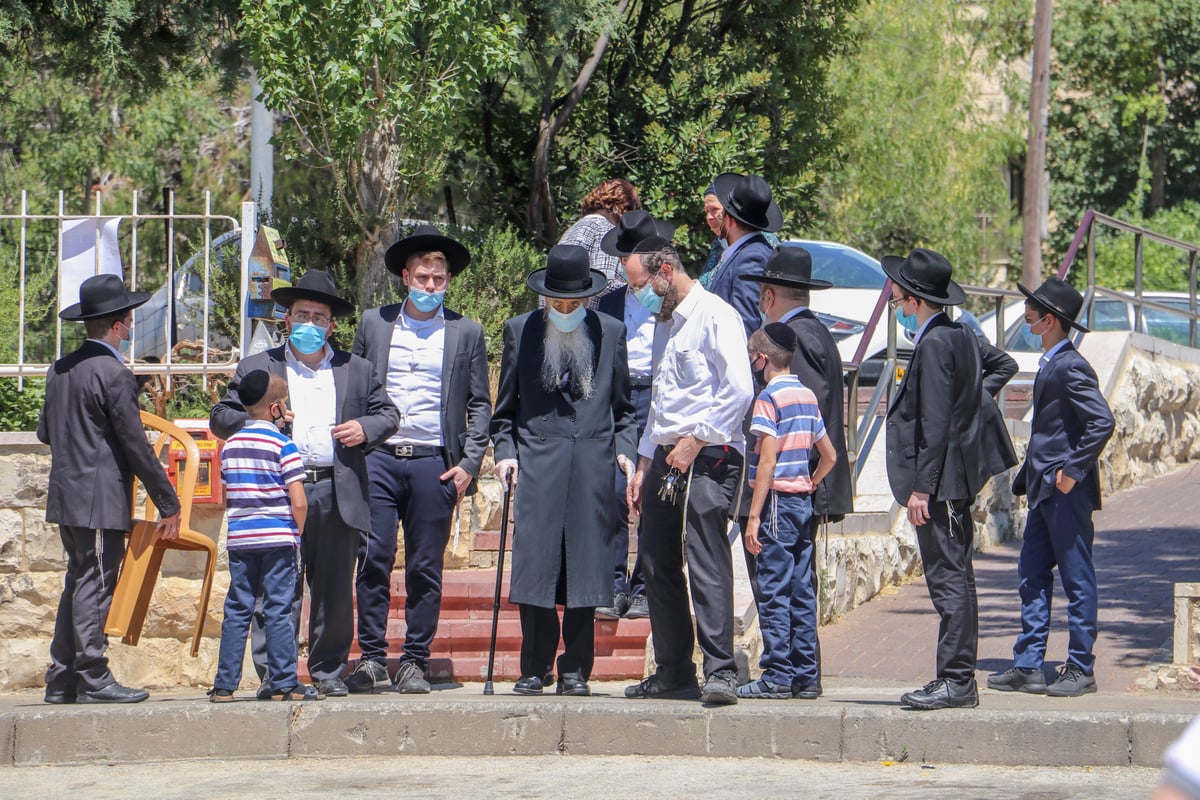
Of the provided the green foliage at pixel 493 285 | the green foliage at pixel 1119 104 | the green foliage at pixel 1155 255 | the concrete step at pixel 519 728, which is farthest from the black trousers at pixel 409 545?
the green foliage at pixel 1119 104

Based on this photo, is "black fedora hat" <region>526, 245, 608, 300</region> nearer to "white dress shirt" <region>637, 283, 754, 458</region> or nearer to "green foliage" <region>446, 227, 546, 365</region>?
"white dress shirt" <region>637, 283, 754, 458</region>

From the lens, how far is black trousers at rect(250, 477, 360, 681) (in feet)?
24.1

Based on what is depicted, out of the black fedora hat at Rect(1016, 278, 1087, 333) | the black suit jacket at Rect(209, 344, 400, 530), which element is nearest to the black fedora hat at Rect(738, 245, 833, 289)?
the black fedora hat at Rect(1016, 278, 1087, 333)

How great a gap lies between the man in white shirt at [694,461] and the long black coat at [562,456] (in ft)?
1.04

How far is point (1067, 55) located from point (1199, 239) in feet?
15.8

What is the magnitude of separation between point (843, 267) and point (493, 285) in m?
6.27

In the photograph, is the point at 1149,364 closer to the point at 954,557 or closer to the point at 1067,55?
the point at 954,557

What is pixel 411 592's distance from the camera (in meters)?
7.57

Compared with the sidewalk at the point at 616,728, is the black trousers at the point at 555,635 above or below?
above

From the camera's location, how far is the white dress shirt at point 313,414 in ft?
24.2

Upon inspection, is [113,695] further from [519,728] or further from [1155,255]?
[1155,255]

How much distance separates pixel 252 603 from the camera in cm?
717

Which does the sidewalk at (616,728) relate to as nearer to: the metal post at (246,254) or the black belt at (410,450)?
the black belt at (410,450)

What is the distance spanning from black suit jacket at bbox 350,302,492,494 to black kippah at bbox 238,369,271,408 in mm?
709
